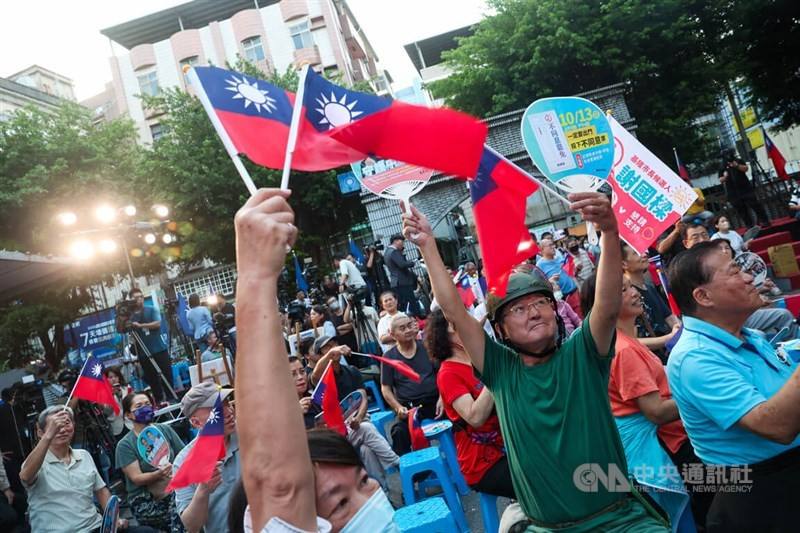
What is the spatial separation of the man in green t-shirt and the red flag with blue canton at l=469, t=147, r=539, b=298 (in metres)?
0.17

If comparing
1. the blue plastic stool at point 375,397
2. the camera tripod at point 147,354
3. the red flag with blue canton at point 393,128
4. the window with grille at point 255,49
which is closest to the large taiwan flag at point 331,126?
the red flag with blue canton at point 393,128

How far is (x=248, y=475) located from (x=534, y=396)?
4.88ft

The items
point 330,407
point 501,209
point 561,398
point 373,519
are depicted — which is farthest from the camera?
point 330,407

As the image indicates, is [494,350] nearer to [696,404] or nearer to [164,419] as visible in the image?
[696,404]

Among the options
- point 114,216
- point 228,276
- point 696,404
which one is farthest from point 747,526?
point 228,276

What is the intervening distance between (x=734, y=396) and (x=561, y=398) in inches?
24.2

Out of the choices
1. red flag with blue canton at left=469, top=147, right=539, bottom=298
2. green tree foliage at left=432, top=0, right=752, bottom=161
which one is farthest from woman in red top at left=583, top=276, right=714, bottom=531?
green tree foliage at left=432, top=0, right=752, bottom=161

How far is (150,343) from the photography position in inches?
409

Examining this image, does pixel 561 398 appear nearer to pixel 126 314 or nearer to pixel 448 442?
pixel 448 442

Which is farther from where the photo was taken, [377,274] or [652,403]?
[377,274]

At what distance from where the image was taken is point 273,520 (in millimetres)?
1022

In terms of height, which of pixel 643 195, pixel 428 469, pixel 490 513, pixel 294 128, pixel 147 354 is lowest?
pixel 490 513

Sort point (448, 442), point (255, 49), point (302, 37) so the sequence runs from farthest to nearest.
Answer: point (255, 49)
point (302, 37)
point (448, 442)

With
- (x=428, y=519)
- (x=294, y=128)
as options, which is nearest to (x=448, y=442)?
(x=428, y=519)
